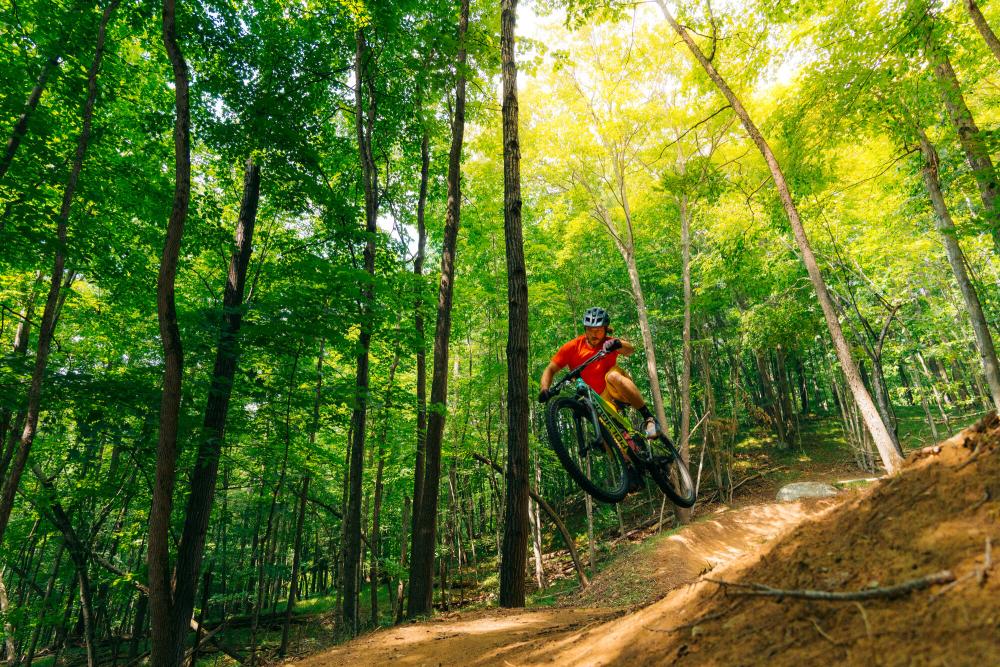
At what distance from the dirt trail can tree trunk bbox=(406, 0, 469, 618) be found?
173 cm

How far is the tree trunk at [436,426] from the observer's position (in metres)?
9.05

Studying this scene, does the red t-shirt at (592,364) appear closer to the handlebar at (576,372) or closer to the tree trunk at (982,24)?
the handlebar at (576,372)

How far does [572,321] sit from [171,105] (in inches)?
513

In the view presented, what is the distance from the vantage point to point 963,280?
9.83m

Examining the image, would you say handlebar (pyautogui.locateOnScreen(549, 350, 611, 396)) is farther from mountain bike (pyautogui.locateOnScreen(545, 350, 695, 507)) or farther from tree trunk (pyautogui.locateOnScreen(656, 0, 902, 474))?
tree trunk (pyautogui.locateOnScreen(656, 0, 902, 474))

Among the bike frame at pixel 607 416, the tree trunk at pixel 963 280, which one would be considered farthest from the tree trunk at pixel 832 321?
the bike frame at pixel 607 416

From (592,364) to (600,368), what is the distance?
0.34ft

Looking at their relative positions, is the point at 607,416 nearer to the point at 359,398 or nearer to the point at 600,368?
the point at 600,368

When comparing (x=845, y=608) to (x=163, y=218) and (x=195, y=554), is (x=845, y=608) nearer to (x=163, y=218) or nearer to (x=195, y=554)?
(x=195, y=554)

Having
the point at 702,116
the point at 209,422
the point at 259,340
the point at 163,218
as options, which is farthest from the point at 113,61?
the point at 702,116

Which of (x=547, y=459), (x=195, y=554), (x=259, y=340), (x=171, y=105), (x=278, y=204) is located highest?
(x=171, y=105)

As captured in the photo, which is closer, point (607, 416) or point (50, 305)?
point (607, 416)

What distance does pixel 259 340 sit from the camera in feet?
22.4

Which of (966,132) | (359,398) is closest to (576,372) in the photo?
(359,398)
